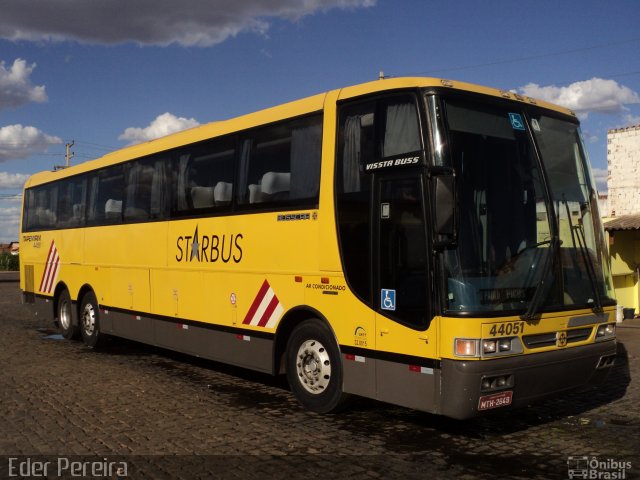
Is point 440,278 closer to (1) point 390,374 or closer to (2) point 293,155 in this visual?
(1) point 390,374

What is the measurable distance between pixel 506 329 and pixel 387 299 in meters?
1.16

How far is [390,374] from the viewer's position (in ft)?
21.3

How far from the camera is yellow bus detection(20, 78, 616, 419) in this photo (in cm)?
599

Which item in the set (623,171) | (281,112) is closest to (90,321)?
(281,112)

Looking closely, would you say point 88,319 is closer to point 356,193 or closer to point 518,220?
Answer: point 356,193

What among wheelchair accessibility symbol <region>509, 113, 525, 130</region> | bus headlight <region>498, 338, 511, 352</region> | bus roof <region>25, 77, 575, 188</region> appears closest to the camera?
bus headlight <region>498, 338, 511, 352</region>

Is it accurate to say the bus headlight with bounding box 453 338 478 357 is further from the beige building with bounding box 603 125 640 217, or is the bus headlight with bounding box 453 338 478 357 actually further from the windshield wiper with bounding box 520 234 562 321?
the beige building with bounding box 603 125 640 217

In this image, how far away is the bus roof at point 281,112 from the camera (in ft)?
21.6

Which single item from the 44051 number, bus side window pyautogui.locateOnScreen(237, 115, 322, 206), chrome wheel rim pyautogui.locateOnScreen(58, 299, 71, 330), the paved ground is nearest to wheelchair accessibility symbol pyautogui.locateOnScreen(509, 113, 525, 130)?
the 44051 number

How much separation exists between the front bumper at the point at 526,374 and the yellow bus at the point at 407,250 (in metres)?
0.02

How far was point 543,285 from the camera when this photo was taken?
627 centimetres

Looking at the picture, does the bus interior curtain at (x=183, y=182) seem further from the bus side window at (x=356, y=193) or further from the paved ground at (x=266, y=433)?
the bus side window at (x=356, y=193)

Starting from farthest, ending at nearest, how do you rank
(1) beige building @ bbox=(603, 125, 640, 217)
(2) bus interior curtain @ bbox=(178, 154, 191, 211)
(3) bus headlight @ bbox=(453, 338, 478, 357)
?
(1) beige building @ bbox=(603, 125, 640, 217) → (2) bus interior curtain @ bbox=(178, 154, 191, 211) → (3) bus headlight @ bbox=(453, 338, 478, 357)

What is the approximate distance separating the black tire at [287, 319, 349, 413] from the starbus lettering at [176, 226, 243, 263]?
64.2 inches
